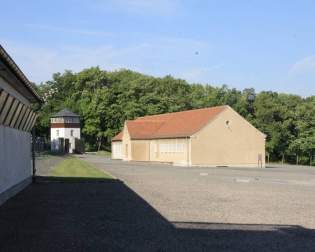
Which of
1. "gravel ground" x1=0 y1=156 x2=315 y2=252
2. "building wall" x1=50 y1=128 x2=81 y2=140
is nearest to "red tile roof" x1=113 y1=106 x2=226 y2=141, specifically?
"building wall" x1=50 y1=128 x2=81 y2=140

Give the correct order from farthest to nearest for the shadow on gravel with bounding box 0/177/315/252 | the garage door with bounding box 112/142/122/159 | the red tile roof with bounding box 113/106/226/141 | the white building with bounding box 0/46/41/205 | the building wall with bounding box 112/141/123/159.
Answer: the garage door with bounding box 112/142/122/159, the building wall with bounding box 112/141/123/159, the red tile roof with bounding box 113/106/226/141, the white building with bounding box 0/46/41/205, the shadow on gravel with bounding box 0/177/315/252

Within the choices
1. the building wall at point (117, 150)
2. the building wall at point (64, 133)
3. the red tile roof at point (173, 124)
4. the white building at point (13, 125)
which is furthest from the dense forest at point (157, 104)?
the white building at point (13, 125)

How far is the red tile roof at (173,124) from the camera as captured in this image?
58406 millimetres

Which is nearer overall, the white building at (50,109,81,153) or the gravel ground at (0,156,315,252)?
the gravel ground at (0,156,315,252)

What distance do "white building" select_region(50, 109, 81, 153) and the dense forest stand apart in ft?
6.38

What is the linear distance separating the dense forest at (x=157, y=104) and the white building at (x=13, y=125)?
62071mm

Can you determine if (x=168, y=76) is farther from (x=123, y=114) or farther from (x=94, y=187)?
(x=94, y=187)

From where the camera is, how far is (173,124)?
65312 millimetres

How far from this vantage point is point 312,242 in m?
10.2

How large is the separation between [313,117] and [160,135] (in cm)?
2813

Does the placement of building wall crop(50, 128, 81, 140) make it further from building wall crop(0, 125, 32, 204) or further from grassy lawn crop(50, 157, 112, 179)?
building wall crop(0, 125, 32, 204)

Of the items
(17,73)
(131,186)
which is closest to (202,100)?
(131,186)

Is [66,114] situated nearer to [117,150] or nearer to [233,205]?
[117,150]

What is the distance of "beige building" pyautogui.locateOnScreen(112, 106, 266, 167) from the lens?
56.3 meters
